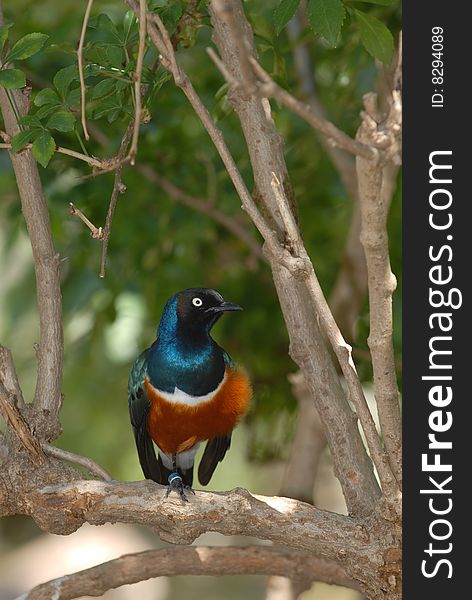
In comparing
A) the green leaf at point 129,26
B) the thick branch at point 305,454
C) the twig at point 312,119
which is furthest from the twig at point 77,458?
the thick branch at point 305,454

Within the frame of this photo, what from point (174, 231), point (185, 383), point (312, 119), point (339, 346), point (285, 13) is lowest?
point (339, 346)

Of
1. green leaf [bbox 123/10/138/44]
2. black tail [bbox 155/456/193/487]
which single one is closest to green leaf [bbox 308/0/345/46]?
green leaf [bbox 123/10/138/44]

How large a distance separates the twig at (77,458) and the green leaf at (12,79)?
1.00m

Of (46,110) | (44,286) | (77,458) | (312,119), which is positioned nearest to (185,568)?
(77,458)

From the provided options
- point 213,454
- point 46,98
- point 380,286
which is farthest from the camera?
point 213,454

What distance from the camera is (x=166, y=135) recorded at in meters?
4.61

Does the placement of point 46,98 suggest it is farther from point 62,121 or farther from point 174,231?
point 174,231

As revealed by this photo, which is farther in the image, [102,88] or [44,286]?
[44,286]

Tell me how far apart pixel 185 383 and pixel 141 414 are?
Result: 0.66 ft

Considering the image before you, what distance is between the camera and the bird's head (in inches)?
143

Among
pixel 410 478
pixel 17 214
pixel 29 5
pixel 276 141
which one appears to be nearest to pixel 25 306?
pixel 17 214

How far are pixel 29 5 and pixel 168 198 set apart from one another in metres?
1.07

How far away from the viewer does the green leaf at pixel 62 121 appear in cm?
252

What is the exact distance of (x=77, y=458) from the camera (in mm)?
2740
